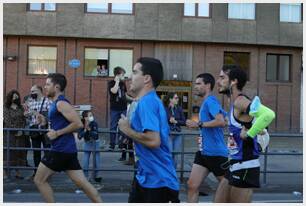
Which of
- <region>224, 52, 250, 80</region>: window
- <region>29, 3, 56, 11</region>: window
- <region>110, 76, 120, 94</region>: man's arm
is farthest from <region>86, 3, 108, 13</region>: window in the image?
<region>110, 76, 120, 94</region>: man's arm

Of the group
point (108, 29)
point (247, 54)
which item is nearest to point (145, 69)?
point (108, 29)

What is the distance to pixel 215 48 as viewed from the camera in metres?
25.8

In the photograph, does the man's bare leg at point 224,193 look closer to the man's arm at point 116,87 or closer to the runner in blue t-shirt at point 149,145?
the runner in blue t-shirt at point 149,145

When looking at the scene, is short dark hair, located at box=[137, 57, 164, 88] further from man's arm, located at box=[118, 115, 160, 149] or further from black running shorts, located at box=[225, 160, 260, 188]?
black running shorts, located at box=[225, 160, 260, 188]

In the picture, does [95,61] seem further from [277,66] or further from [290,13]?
[290,13]

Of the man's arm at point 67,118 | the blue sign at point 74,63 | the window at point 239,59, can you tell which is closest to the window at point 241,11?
the window at point 239,59

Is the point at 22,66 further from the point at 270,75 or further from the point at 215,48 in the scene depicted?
the point at 270,75

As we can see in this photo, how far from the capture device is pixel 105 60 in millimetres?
25312

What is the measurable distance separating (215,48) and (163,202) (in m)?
22.0

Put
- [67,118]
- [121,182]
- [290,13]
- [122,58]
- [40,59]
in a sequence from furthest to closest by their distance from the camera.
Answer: [290,13] → [122,58] → [40,59] → [121,182] → [67,118]

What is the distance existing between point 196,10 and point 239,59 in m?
3.32

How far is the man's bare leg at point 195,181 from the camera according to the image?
6.32 meters

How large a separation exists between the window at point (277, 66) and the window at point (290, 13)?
6.10 ft

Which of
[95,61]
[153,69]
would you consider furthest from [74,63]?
[153,69]
